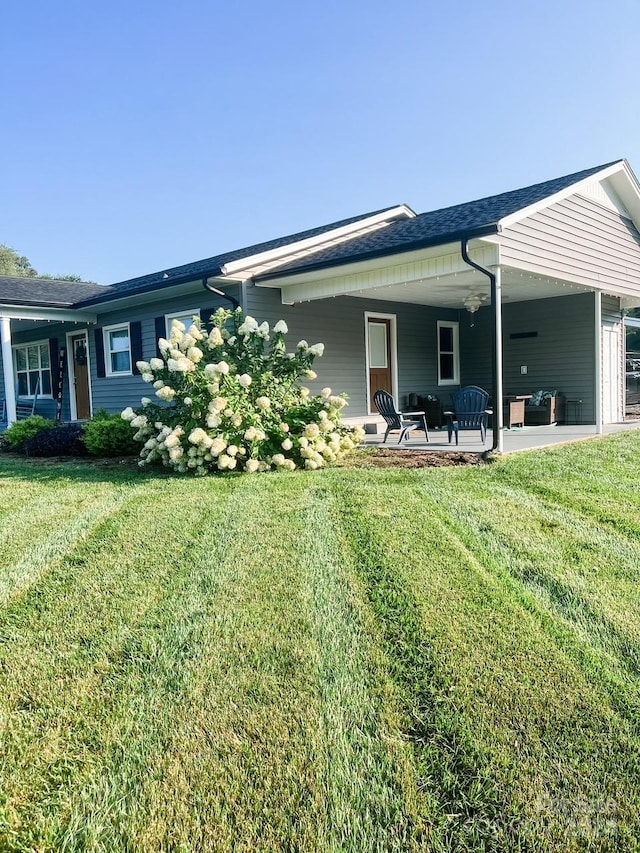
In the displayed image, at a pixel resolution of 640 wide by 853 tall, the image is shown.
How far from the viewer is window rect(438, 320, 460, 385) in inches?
535

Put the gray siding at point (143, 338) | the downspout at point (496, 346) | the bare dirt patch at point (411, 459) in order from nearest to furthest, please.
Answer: the bare dirt patch at point (411, 459), the downspout at point (496, 346), the gray siding at point (143, 338)

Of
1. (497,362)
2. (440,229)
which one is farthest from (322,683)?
(440,229)

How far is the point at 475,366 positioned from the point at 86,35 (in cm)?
1081

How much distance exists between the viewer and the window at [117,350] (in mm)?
12641

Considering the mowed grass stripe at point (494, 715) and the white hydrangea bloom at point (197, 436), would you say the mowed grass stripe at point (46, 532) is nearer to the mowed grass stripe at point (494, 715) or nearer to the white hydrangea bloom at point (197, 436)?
the white hydrangea bloom at point (197, 436)

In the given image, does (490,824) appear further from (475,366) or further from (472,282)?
(475,366)

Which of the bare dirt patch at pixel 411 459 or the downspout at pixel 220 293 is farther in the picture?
the downspout at pixel 220 293

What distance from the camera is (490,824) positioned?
1.78m

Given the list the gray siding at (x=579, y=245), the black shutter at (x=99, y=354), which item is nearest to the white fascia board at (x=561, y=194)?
the gray siding at (x=579, y=245)

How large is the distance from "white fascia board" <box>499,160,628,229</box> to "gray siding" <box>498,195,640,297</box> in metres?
0.14

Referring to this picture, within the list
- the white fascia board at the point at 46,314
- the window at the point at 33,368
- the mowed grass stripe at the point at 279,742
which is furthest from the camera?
the window at the point at 33,368

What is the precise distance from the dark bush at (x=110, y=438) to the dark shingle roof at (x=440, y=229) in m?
3.29

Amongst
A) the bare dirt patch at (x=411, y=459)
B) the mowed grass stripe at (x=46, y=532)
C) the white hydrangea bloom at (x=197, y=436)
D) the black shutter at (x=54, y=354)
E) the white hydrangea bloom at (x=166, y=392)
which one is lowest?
the mowed grass stripe at (x=46, y=532)

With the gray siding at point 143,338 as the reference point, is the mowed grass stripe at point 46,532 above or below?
below
